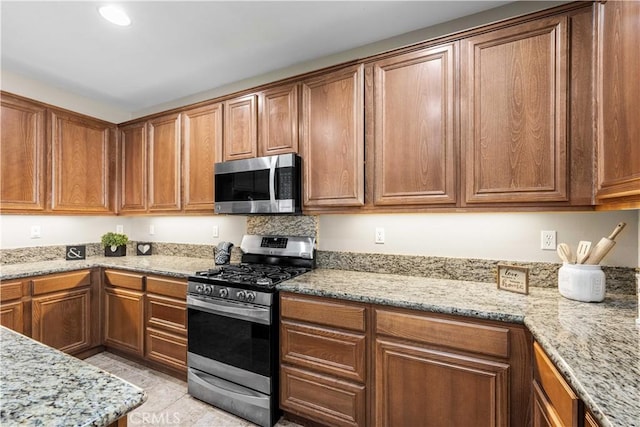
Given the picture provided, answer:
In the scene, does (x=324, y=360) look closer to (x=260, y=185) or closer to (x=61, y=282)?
(x=260, y=185)

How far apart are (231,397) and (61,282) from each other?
5.99ft

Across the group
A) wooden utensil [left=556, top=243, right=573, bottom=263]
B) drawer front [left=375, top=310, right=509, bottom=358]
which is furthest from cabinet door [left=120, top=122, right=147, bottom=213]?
wooden utensil [left=556, top=243, right=573, bottom=263]

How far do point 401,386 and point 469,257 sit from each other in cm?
94

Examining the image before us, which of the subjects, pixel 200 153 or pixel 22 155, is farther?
pixel 200 153

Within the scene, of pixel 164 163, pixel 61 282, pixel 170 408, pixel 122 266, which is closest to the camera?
pixel 170 408

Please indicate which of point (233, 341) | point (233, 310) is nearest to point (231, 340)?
point (233, 341)

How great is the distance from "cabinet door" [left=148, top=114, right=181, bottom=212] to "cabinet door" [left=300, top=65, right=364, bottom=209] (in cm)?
139

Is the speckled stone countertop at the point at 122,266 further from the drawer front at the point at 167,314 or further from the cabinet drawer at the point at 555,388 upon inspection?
the cabinet drawer at the point at 555,388

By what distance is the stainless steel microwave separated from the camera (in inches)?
84.1

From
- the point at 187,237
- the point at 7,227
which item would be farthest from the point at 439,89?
the point at 7,227

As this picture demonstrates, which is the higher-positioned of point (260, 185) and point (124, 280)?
point (260, 185)

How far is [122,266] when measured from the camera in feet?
8.59

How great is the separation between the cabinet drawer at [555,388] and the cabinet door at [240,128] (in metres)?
2.12

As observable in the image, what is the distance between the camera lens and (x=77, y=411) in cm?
63
